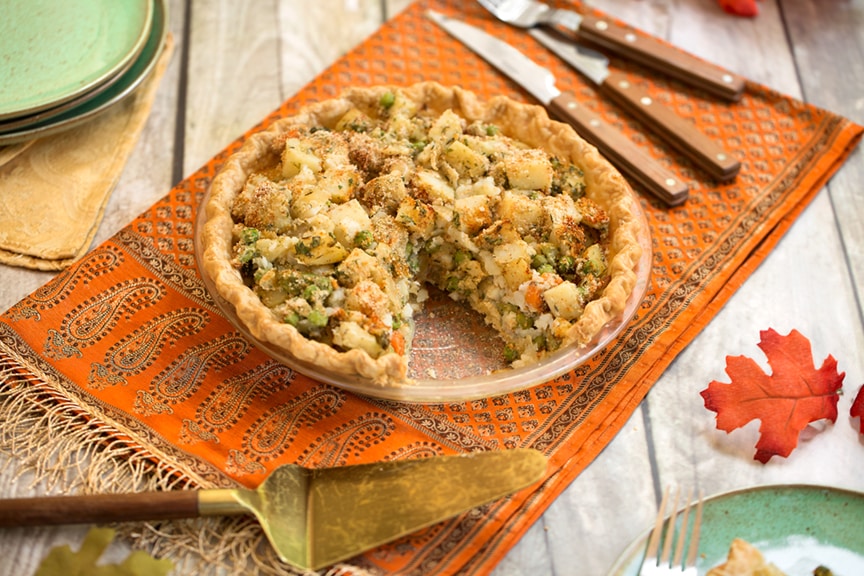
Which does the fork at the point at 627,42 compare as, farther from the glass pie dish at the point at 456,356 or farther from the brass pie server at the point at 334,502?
the brass pie server at the point at 334,502

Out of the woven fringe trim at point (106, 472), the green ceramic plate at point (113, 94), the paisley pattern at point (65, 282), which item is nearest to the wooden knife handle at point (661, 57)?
the green ceramic plate at point (113, 94)

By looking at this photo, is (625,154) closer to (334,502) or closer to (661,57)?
(661,57)

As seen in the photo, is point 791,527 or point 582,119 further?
point 582,119

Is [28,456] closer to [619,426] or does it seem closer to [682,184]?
[619,426]

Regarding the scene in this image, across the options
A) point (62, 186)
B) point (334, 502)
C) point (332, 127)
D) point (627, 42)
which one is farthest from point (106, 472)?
point (627, 42)

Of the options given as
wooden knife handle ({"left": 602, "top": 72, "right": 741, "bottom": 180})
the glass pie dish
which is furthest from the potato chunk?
wooden knife handle ({"left": 602, "top": 72, "right": 741, "bottom": 180})

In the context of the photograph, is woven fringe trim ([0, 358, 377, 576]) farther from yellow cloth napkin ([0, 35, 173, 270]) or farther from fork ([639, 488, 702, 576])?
fork ([639, 488, 702, 576])

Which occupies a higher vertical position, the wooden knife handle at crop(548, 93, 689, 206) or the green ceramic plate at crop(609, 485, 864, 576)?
the wooden knife handle at crop(548, 93, 689, 206)
